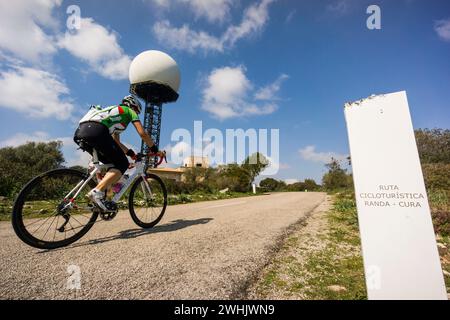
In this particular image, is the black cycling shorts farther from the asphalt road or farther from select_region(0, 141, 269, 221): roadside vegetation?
the asphalt road

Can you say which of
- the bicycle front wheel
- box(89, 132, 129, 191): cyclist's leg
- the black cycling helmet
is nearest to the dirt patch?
box(89, 132, 129, 191): cyclist's leg

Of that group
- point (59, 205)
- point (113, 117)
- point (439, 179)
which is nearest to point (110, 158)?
point (113, 117)

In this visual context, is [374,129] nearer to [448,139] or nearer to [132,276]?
[132,276]

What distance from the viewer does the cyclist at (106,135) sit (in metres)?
2.99

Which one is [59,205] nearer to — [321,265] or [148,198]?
[148,198]

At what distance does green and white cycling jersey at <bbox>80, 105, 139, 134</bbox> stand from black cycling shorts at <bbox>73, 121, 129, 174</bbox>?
3.1 inches

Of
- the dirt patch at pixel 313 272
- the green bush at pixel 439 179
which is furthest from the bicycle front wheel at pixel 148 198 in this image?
the green bush at pixel 439 179

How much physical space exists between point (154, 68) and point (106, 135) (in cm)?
2933

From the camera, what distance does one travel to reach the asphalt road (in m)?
1.62

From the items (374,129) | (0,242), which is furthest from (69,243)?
(374,129)

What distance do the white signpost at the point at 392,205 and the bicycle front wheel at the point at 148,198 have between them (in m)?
3.31

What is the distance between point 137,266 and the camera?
6.71ft

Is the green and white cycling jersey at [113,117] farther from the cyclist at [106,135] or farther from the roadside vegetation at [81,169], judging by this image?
the roadside vegetation at [81,169]
